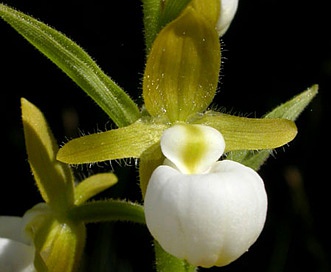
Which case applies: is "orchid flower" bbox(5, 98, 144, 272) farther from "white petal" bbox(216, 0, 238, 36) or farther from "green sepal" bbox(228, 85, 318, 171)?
"white petal" bbox(216, 0, 238, 36)

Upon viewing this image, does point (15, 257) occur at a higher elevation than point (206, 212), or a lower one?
lower

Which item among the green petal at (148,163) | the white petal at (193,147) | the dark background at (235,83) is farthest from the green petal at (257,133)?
the dark background at (235,83)

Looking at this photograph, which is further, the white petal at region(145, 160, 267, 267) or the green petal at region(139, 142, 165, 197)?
the green petal at region(139, 142, 165, 197)

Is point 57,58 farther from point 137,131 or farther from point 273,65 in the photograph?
point 273,65

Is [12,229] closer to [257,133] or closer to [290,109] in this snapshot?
[257,133]

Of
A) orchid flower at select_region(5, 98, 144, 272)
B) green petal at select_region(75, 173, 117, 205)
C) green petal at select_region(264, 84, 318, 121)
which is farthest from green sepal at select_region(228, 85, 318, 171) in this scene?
green petal at select_region(75, 173, 117, 205)

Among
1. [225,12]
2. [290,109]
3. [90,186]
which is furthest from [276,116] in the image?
[90,186]
